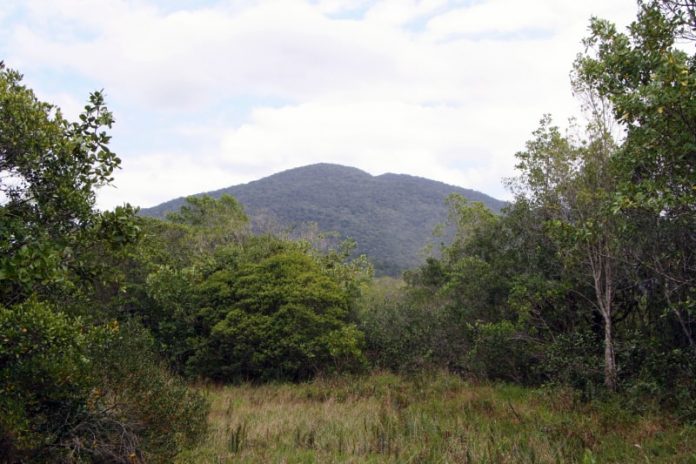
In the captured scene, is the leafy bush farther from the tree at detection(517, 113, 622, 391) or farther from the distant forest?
the tree at detection(517, 113, 622, 391)

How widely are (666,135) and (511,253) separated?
821 cm

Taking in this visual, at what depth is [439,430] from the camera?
9.37 metres

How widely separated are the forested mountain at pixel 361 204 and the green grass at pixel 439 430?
6010 cm

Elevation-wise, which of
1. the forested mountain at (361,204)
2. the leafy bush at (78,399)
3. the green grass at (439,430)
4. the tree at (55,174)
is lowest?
the green grass at (439,430)

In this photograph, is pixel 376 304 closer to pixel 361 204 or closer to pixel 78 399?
pixel 78 399

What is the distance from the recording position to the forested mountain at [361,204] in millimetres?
95375

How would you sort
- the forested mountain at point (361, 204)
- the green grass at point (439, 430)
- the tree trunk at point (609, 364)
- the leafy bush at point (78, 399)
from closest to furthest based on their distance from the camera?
the leafy bush at point (78, 399)
the green grass at point (439, 430)
the tree trunk at point (609, 364)
the forested mountain at point (361, 204)

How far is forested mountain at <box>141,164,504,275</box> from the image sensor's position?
95375 millimetres

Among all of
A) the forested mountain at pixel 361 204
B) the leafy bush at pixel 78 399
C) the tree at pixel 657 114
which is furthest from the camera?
the forested mountain at pixel 361 204

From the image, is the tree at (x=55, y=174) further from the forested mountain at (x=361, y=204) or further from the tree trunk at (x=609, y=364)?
the forested mountain at (x=361, y=204)

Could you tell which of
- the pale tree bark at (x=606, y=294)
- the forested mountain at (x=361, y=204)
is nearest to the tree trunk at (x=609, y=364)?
the pale tree bark at (x=606, y=294)

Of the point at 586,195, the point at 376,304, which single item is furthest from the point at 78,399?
the point at 376,304

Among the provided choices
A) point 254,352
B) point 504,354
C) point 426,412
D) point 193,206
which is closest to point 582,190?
point 504,354

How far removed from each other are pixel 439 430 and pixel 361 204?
374 feet
